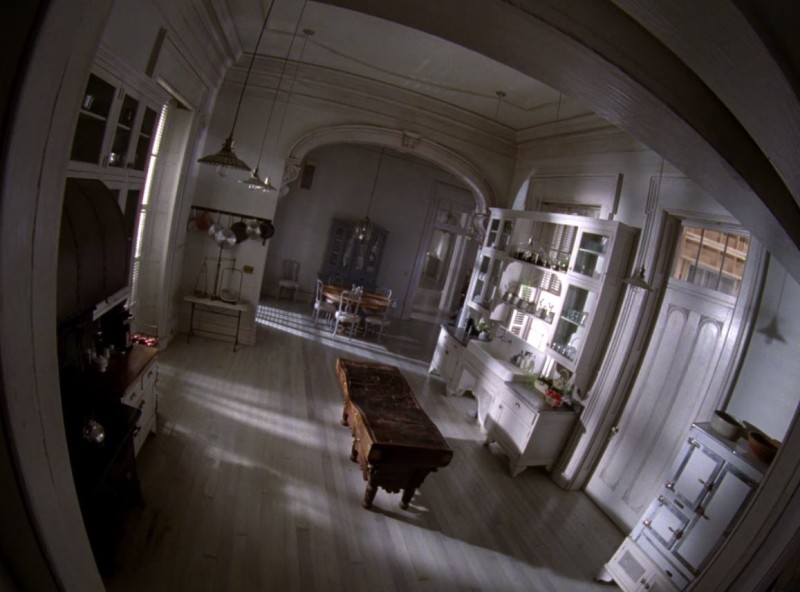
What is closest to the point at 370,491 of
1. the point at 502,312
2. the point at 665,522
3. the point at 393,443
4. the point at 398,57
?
the point at 393,443

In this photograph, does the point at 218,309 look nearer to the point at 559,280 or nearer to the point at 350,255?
the point at 350,255

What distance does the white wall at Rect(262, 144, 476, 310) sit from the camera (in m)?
10.5

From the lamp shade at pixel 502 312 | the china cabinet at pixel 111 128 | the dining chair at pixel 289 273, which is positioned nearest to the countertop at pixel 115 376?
the china cabinet at pixel 111 128

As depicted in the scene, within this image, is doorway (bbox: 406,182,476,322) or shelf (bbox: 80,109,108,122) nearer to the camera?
shelf (bbox: 80,109,108,122)

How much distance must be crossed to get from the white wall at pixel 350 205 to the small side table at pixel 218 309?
3732 millimetres

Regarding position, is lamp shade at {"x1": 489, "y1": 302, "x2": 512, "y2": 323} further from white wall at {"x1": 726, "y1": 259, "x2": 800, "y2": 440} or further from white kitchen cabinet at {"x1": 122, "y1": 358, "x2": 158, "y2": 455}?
white kitchen cabinet at {"x1": 122, "y1": 358, "x2": 158, "y2": 455}

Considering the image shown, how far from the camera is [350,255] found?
420 inches

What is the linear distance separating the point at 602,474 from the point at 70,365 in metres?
5.22

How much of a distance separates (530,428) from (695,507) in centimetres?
186

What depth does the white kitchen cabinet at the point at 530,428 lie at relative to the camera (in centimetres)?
493

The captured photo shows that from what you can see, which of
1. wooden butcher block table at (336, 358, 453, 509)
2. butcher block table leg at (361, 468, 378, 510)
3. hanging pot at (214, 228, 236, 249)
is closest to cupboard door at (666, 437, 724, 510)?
wooden butcher block table at (336, 358, 453, 509)

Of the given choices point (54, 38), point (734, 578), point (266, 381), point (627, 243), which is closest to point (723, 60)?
point (54, 38)

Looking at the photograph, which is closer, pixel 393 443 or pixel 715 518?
pixel 715 518

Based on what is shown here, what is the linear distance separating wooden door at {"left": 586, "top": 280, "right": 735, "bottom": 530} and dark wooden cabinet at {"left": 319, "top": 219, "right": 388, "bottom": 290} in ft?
23.4
